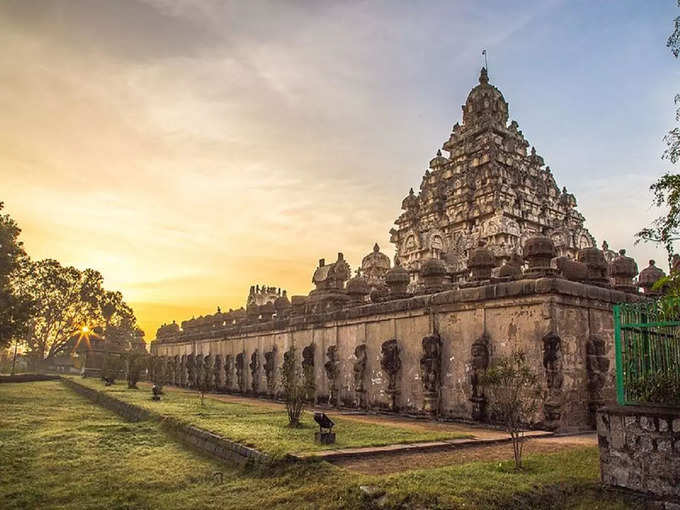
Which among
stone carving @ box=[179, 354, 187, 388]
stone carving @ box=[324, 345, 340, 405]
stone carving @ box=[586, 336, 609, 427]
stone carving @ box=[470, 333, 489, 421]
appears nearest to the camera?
stone carving @ box=[586, 336, 609, 427]

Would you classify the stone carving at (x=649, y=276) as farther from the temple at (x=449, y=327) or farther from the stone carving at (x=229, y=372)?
the stone carving at (x=229, y=372)

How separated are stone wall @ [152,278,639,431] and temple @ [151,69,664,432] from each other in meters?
0.03

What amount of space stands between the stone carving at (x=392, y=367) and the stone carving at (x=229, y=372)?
1541 cm

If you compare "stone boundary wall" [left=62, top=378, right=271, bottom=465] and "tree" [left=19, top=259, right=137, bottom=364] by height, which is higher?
"tree" [left=19, top=259, right=137, bottom=364]

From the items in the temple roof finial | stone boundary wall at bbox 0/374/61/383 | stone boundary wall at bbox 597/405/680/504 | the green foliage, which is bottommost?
stone boundary wall at bbox 0/374/61/383

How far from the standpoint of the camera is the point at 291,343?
24.6 metres

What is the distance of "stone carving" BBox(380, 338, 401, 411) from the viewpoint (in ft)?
56.8

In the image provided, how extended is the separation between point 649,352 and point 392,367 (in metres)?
10.3

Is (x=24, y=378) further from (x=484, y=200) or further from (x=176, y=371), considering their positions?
(x=484, y=200)

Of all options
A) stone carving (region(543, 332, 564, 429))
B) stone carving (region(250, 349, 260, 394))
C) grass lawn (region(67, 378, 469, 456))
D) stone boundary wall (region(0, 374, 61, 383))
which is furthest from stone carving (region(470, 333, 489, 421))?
stone boundary wall (region(0, 374, 61, 383))

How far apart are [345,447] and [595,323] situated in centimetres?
800

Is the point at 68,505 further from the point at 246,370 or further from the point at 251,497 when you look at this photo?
the point at 246,370

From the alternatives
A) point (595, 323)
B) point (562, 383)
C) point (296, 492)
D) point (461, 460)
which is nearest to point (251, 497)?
point (296, 492)

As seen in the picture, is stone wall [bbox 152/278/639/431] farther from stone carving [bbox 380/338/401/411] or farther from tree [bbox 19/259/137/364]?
tree [bbox 19/259/137/364]
